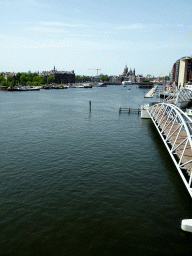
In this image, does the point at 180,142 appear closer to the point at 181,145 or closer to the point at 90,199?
the point at 181,145

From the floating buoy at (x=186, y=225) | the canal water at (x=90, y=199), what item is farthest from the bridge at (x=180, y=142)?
the canal water at (x=90, y=199)

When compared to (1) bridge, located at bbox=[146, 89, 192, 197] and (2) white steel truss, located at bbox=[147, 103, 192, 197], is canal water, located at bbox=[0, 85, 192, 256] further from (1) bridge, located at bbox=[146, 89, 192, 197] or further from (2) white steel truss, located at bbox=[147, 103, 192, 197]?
(1) bridge, located at bbox=[146, 89, 192, 197]

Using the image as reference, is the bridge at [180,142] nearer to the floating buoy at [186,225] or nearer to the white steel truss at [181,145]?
the white steel truss at [181,145]

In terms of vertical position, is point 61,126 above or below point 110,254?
above

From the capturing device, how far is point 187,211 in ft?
64.5

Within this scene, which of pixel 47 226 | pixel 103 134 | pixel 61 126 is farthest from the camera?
pixel 61 126

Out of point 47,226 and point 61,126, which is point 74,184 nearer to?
point 47,226

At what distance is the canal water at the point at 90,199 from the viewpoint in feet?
52.3

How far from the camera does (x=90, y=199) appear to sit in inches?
842

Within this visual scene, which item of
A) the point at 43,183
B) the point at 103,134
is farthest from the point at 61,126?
the point at 43,183

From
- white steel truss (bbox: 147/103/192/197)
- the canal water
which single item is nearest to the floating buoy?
the canal water

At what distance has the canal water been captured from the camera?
15.9m

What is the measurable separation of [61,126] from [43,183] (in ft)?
98.5

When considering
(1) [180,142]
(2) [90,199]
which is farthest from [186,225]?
(1) [180,142]
